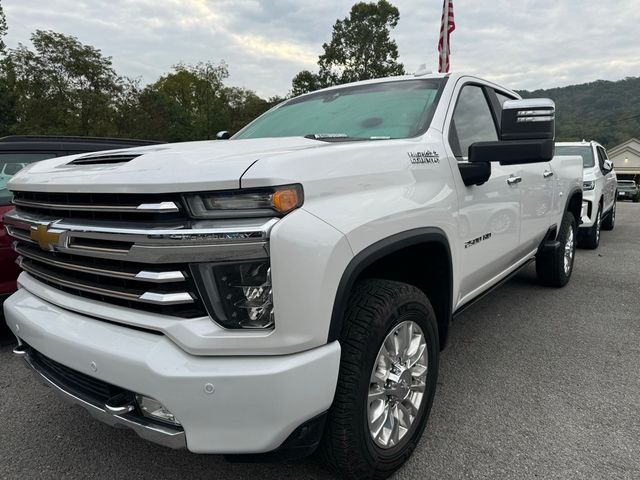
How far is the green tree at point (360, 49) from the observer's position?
39.6 meters

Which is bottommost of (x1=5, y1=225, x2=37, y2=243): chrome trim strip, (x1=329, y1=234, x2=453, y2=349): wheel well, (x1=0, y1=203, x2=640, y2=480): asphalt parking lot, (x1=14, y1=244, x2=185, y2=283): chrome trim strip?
(x1=0, y1=203, x2=640, y2=480): asphalt parking lot

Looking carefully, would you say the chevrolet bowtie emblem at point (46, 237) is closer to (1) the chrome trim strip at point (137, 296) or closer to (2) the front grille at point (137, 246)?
(2) the front grille at point (137, 246)

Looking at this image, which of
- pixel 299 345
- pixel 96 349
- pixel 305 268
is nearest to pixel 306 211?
pixel 305 268

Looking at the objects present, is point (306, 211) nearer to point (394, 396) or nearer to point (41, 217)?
point (394, 396)

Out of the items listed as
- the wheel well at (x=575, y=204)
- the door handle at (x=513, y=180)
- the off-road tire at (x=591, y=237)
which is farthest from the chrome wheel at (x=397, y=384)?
the off-road tire at (x=591, y=237)

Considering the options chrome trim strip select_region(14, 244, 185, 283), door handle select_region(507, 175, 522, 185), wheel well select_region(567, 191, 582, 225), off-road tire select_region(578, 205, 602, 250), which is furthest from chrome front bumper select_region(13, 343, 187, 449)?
off-road tire select_region(578, 205, 602, 250)

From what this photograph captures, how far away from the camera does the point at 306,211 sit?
1.54m

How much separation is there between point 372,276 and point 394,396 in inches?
21.5

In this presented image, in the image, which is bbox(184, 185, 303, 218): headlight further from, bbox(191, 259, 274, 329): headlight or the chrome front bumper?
the chrome front bumper

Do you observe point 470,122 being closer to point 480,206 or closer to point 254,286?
point 480,206

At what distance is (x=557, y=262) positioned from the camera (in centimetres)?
470

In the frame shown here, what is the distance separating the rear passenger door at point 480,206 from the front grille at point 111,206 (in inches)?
60.8

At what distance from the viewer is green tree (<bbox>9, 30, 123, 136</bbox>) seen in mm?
19688

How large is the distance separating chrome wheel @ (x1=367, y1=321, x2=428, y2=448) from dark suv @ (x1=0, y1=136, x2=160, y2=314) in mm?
2877
